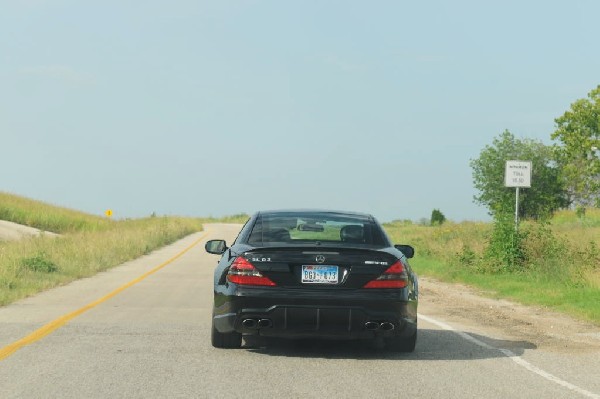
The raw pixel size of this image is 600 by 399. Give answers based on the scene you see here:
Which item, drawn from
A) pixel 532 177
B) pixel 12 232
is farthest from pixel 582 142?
pixel 12 232

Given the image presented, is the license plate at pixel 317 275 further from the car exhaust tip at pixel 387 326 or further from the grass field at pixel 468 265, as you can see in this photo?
the grass field at pixel 468 265

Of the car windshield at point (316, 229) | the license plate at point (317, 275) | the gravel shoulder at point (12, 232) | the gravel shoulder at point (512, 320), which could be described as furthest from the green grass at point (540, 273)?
the gravel shoulder at point (12, 232)

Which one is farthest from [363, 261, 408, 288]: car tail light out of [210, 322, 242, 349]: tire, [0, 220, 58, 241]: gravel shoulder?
[0, 220, 58, 241]: gravel shoulder

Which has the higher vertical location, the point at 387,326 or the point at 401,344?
the point at 387,326

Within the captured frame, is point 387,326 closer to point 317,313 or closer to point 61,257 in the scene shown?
point 317,313

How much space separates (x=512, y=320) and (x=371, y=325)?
18.5 feet

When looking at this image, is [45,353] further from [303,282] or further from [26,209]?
[26,209]

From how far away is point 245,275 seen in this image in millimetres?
9805

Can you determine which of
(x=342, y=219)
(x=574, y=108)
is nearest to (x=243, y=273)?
(x=342, y=219)

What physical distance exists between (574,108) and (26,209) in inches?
1542

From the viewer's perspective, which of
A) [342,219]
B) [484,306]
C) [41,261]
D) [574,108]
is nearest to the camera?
[342,219]

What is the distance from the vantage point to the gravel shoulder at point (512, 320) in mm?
12016

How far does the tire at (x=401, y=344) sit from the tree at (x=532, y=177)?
6242 centimetres

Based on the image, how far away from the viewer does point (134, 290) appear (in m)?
19.2
